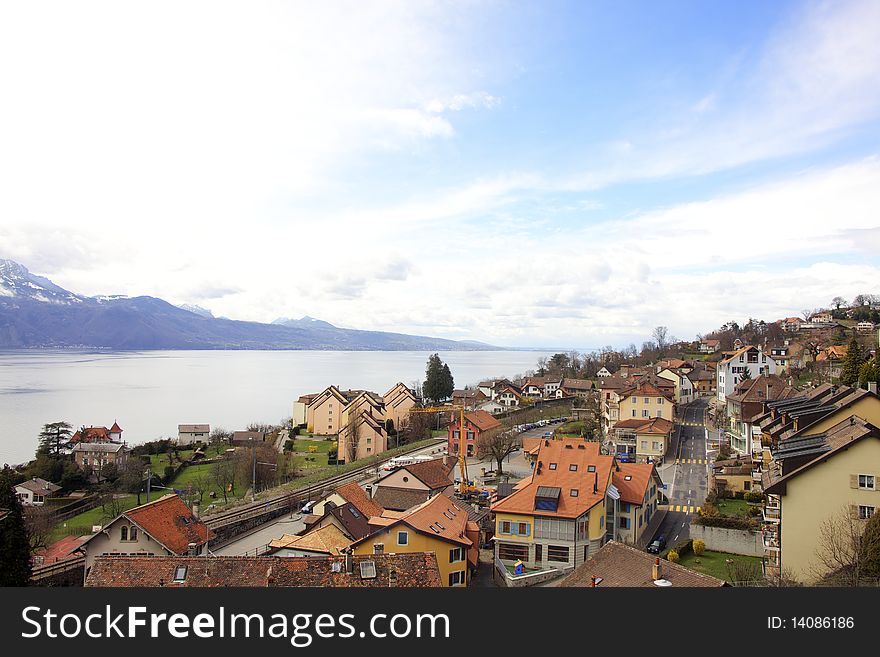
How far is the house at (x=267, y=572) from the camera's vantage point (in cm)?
1452

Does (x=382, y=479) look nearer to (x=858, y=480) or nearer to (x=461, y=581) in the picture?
(x=461, y=581)

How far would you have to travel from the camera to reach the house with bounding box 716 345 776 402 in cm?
5181

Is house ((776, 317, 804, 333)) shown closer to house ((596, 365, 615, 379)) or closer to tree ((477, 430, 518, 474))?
house ((596, 365, 615, 379))

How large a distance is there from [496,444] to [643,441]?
9050 mm

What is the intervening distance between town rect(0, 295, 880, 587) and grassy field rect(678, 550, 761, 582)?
9 centimetres

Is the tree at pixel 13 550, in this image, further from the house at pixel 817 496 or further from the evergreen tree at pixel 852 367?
the evergreen tree at pixel 852 367

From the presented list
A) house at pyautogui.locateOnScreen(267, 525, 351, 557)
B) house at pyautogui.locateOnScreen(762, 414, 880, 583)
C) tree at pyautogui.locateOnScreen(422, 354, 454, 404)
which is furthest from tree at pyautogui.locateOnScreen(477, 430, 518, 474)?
tree at pyautogui.locateOnScreen(422, 354, 454, 404)

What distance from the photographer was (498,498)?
2572cm

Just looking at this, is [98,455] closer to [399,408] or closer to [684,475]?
[399,408]

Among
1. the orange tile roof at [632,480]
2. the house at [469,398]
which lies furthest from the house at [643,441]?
the house at [469,398]

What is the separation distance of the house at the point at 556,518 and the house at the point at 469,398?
40460 millimetres

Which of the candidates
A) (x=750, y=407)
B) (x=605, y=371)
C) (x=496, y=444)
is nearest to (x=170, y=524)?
(x=496, y=444)
